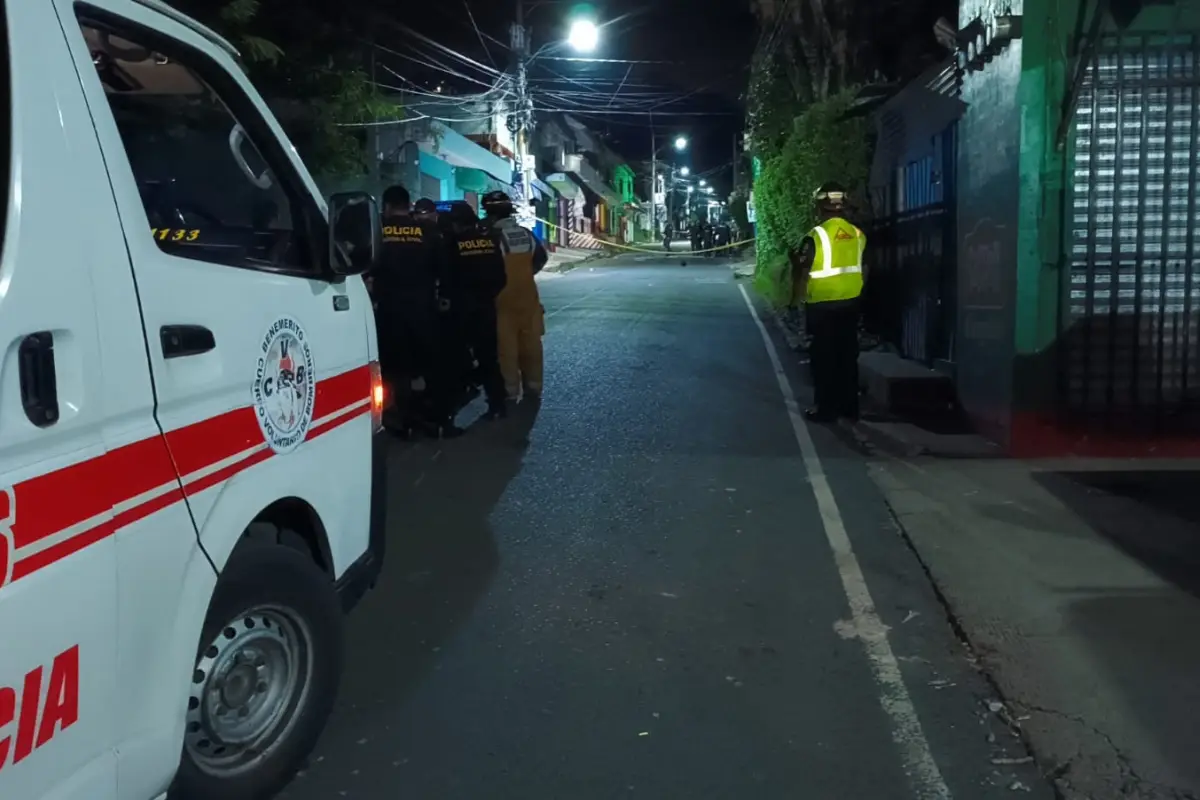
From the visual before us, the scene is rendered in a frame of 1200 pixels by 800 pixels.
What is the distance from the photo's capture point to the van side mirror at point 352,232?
12.9 ft

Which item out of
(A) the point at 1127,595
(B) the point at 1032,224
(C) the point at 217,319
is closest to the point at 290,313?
(C) the point at 217,319

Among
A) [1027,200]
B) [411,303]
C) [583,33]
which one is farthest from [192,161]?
[583,33]

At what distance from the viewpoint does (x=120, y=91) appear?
390 cm

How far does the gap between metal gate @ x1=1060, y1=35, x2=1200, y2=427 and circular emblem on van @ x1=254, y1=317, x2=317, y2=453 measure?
6.27m

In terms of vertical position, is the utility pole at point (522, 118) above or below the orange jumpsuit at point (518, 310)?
above

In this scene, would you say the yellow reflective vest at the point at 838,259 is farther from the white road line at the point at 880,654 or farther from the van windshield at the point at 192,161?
the van windshield at the point at 192,161

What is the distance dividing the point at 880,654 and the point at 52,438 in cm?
343

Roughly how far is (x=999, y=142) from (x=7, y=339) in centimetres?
773

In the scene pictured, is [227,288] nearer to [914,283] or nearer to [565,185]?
[914,283]

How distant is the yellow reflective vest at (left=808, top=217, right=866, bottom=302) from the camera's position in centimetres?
920

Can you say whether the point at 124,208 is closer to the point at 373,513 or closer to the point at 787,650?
the point at 373,513

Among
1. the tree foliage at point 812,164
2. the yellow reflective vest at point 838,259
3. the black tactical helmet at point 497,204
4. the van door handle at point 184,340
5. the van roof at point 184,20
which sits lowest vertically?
the van door handle at point 184,340

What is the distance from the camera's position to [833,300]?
367 inches

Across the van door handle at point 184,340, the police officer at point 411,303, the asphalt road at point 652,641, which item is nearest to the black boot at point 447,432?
the police officer at point 411,303
